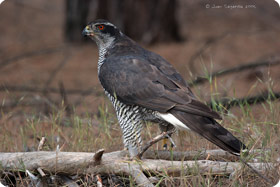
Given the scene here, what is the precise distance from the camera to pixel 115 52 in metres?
4.23

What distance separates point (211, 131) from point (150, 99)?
0.63 metres

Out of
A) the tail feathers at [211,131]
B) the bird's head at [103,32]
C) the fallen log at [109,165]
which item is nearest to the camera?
the tail feathers at [211,131]

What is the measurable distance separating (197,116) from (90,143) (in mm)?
1154

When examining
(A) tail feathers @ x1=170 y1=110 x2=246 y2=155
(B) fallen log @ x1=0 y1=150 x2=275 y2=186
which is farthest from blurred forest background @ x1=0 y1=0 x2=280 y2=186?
(A) tail feathers @ x1=170 y1=110 x2=246 y2=155

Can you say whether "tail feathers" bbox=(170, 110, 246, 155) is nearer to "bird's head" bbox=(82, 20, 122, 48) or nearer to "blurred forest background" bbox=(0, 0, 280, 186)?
"bird's head" bbox=(82, 20, 122, 48)

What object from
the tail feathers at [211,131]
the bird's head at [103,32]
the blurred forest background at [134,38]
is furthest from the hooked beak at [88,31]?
the blurred forest background at [134,38]

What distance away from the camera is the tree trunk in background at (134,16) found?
30.0 ft

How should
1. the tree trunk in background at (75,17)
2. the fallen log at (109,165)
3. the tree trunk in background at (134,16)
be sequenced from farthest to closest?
the tree trunk in background at (75,17) → the tree trunk in background at (134,16) → the fallen log at (109,165)

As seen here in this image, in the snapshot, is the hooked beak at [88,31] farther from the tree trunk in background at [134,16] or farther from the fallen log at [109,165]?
the tree trunk in background at [134,16]

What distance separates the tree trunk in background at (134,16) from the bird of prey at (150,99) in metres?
5.04

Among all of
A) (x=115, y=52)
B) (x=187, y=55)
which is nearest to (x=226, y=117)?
(x=115, y=52)

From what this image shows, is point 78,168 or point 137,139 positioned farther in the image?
point 137,139

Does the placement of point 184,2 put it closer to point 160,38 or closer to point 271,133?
point 160,38

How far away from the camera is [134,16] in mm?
9188
